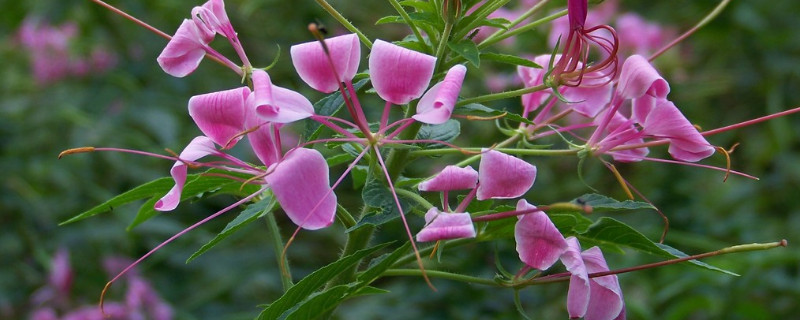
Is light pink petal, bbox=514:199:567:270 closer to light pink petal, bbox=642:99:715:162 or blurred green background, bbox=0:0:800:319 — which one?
light pink petal, bbox=642:99:715:162

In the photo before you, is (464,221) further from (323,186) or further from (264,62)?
(264,62)

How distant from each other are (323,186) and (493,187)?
0.12m

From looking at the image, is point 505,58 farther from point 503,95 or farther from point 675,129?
point 675,129

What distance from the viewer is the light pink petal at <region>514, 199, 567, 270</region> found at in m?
0.66

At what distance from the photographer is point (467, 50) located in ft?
Result: 2.34

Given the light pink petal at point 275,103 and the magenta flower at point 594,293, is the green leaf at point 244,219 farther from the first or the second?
the magenta flower at point 594,293

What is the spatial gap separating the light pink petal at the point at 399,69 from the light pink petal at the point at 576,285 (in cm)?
16

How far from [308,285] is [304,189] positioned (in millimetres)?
101

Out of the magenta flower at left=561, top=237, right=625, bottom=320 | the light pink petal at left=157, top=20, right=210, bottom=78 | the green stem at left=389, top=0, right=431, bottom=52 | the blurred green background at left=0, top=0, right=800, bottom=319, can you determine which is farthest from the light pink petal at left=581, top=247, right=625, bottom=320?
the blurred green background at left=0, top=0, right=800, bottom=319

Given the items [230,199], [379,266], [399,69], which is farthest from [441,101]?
[230,199]

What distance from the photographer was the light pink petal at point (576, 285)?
2.20 feet

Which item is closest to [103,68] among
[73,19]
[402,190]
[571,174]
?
[73,19]

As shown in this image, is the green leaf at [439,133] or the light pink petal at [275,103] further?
the green leaf at [439,133]

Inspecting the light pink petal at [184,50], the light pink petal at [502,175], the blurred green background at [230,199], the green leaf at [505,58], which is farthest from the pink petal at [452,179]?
the blurred green background at [230,199]
